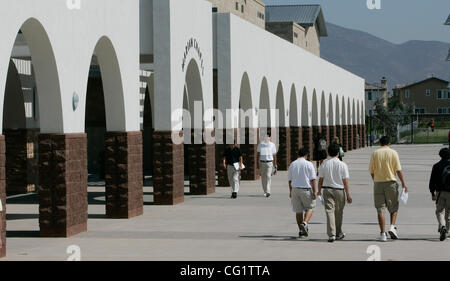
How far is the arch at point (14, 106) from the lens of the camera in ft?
93.1

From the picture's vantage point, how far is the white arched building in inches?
675

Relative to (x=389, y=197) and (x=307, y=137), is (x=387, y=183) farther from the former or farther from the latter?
(x=307, y=137)

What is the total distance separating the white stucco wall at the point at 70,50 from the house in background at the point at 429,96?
134 m

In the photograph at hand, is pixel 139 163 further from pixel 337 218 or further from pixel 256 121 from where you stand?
pixel 256 121

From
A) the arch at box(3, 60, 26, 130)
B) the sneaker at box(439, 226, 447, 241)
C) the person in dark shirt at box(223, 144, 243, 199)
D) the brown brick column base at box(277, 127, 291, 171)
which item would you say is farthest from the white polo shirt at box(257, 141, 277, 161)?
the brown brick column base at box(277, 127, 291, 171)

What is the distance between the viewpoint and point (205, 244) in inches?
622

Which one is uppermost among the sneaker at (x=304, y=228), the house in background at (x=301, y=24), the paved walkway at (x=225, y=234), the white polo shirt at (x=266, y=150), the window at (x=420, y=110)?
the house in background at (x=301, y=24)

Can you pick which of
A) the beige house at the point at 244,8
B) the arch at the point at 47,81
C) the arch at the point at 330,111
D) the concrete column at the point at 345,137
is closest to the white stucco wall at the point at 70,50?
the arch at the point at 47,81

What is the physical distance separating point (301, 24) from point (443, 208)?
69.9 meters

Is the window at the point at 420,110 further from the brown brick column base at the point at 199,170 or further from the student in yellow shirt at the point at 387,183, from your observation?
the student in yellow shirt at the point at 387,183

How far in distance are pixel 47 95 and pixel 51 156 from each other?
3.75 ft

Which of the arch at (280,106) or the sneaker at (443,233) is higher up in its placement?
the arch at (280,106)

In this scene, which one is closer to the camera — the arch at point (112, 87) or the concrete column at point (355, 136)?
the arch at point (112, 87)
